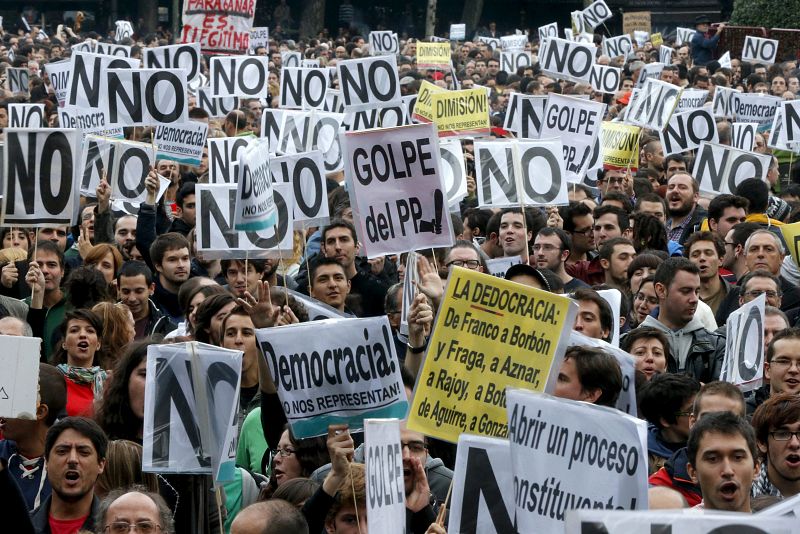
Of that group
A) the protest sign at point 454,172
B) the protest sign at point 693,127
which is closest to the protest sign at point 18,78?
the protest sign at point 693,127

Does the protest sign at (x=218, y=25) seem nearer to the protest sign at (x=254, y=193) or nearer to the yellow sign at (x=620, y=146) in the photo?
the yellow sign at (x=620, y=146)

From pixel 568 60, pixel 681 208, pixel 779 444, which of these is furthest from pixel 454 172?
pixel 568 60

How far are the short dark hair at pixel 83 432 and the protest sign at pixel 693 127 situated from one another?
10322mm

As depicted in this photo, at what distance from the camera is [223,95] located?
18.3 meters

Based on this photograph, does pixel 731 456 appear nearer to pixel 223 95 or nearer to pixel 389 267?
pixel 389 267

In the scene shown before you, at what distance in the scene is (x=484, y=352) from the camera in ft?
19.2

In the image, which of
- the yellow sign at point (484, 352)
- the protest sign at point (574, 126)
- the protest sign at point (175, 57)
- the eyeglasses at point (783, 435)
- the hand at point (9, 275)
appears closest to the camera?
the yellow sign at point (484, 352)

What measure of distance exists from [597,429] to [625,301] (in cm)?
459

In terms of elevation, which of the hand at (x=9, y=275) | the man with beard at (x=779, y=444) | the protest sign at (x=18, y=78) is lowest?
the protest sign at (x=18, y=78)

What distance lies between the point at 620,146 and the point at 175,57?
5599 mm

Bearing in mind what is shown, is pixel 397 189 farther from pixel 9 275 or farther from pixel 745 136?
pixel 745 136

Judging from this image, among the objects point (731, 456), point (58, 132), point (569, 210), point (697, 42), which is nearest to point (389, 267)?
point (569, 210)

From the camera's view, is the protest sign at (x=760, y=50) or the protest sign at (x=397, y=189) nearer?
the protest sign at (x=397, y=189)

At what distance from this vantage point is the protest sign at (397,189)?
760 cm
